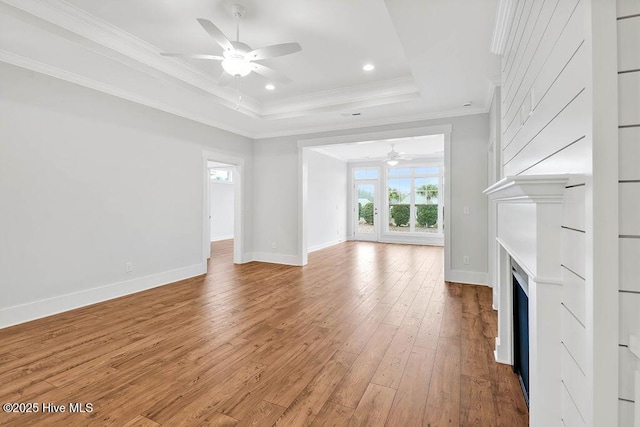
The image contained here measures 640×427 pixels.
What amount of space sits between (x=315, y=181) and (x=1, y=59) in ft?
19.7

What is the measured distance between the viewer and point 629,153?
0.77m

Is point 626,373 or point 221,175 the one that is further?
point 221,175

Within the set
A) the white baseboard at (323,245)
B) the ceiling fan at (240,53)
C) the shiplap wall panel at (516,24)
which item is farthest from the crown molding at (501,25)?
the white baseboard at (323,245)

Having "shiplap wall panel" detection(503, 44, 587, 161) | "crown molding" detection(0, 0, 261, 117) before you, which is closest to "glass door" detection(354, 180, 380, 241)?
"crown molding" detection(0, 0, 261, 117)

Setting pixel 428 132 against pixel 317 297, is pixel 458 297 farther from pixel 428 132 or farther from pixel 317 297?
pixel 428 132

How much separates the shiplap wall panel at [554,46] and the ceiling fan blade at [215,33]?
2.08m

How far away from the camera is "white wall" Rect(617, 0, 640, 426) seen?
0.77 m

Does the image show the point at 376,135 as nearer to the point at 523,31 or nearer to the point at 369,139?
the point at 369,139

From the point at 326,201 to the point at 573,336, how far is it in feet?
25.5

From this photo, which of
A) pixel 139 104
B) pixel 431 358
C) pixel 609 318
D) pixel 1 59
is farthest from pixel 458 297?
pixel 1 59

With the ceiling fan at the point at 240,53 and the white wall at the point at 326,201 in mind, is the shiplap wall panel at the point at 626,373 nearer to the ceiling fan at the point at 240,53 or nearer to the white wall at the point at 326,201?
the ceiling fan at the point at 240,53

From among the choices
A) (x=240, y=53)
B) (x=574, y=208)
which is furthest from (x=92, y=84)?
(x=574, y=208)

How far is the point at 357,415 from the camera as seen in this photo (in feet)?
5.69

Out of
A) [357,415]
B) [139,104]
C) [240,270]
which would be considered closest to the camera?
[357,415]
